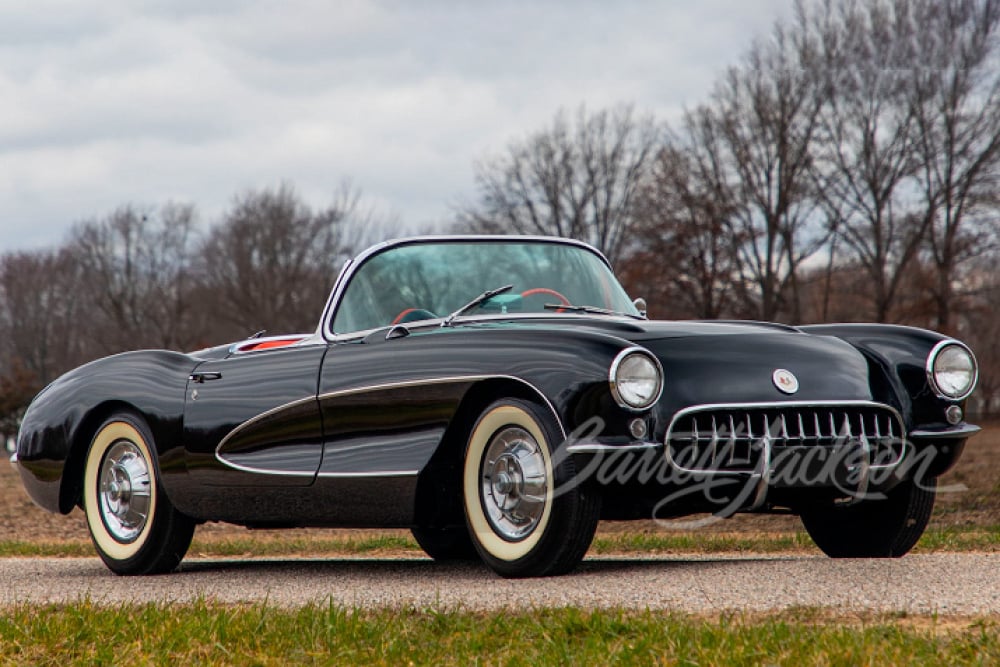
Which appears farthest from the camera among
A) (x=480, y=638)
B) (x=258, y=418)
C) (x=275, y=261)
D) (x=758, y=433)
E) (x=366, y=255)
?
(x=275, y=261)

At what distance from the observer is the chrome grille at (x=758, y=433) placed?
489cm

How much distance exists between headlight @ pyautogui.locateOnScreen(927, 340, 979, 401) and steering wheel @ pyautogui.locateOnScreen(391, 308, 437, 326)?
2.23 meters

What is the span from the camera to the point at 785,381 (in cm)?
510

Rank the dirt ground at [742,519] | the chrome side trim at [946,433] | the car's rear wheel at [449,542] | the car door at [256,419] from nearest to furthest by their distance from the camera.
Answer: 1. the chrome side trim at [946,433]
2. the car door at [256,419]
3. the car's rear wheel at [449,542]
4. the dirt ground at [742,519]

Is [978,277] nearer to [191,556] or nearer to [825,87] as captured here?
[825,87]

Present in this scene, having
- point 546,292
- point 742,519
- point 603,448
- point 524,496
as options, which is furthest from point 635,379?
point 742,519

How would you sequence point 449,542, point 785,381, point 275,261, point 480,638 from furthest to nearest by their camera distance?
point 275,261
point 449,542
point 785,381
point 480,638

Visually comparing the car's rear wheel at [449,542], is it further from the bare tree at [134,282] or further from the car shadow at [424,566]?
the bare tree at [134,282]

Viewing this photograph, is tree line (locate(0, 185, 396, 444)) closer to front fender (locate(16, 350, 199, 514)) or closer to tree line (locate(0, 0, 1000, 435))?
tree line (locate(0, 0, 1000, 435))

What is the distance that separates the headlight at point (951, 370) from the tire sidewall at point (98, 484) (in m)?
3.71

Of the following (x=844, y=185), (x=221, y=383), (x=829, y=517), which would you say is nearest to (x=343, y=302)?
(x=221, y=383)

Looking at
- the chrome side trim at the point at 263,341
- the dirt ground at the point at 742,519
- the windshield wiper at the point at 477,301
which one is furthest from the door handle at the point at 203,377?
the dirt ground at the point at 742,519

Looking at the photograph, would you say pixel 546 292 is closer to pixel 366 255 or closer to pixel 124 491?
pixel 366 255

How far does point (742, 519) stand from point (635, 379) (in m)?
9.89
